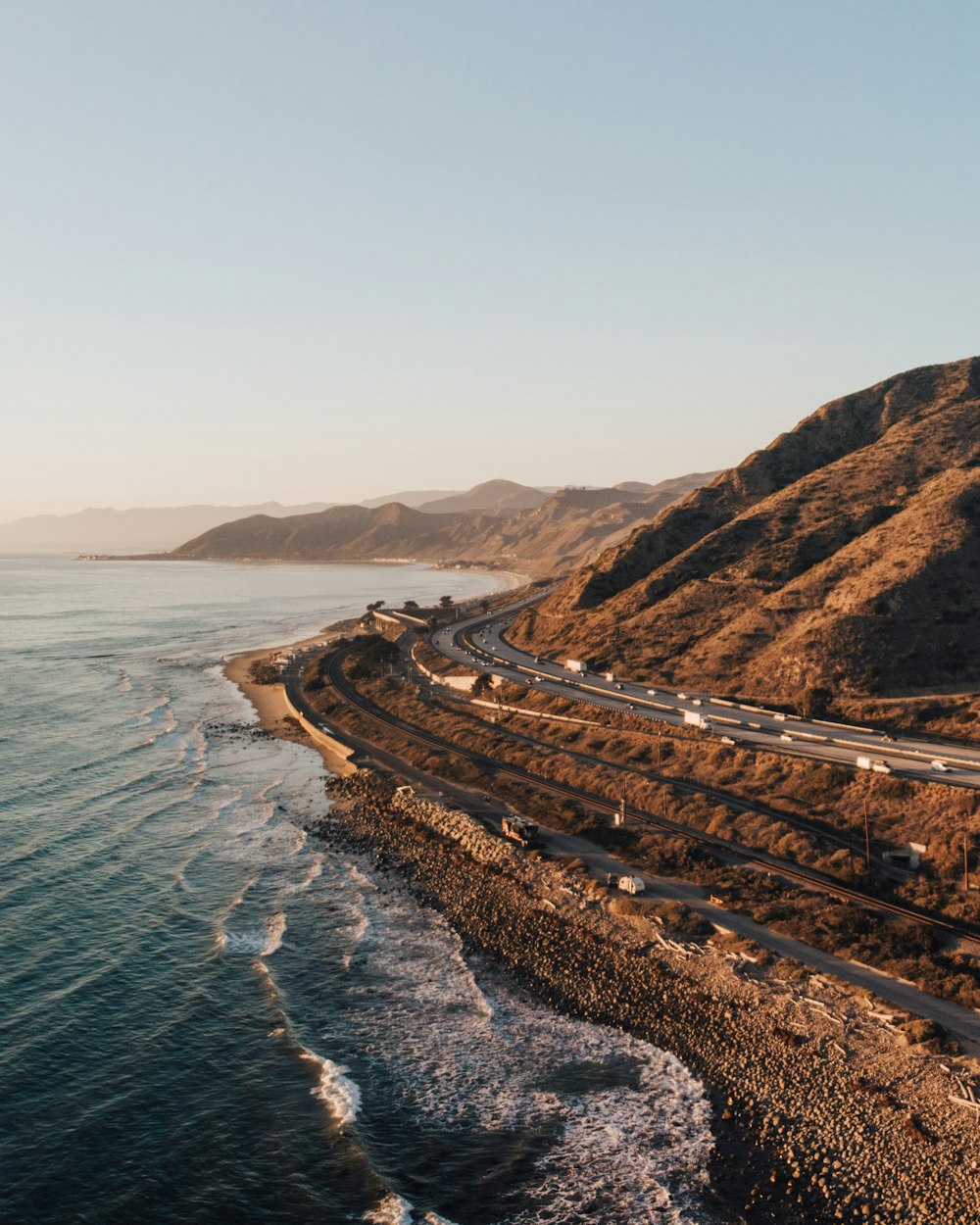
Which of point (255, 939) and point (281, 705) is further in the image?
point (281, 705)

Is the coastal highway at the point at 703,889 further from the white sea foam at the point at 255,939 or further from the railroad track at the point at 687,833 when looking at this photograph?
the white sea foam at the point at 255,939

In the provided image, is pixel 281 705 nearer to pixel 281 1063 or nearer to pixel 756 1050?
pixel 281 1063

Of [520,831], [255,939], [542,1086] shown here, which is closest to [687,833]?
[520,831]

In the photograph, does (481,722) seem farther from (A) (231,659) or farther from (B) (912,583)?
(A) (231,659)

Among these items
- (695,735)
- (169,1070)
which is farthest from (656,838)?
(169,1070)

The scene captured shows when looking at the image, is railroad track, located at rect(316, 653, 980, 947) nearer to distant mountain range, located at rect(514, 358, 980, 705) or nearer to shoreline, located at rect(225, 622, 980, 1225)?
shoreline, located at rect(225, 622, 980, 1225)
